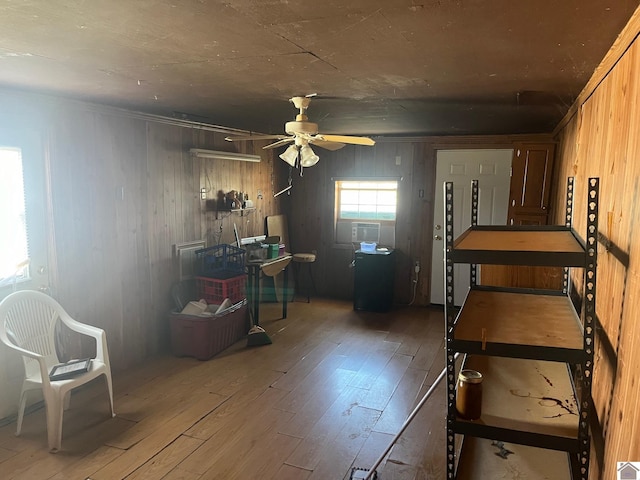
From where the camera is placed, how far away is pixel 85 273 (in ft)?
11.4

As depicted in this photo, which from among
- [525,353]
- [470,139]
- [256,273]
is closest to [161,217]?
[256,273]

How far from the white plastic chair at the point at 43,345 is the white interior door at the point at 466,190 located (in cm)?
403

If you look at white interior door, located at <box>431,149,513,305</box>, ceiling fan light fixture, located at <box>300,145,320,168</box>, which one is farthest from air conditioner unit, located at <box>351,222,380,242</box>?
ceiling fan light fixture, located at <box>300,145,320,168</box>

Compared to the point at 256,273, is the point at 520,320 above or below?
above

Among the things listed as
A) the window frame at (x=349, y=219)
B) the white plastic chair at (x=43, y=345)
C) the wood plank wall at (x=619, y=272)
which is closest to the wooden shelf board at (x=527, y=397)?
the wood plank wall at (x=619, y=272)

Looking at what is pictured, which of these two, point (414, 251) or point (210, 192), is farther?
point (414, 251)

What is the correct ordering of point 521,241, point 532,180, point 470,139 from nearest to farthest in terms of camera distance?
point 521,241, point 532,180, point 470,139

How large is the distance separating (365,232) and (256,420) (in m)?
3.50

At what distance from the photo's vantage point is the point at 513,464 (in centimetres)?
155

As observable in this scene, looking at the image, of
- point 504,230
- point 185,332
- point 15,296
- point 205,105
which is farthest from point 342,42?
point 185,332

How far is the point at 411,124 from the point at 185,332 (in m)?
2.91

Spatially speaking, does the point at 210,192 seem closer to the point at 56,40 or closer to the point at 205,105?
the point at 205,105

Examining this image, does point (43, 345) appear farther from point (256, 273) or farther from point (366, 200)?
point (366, 200)

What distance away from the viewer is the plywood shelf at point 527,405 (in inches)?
54.1
